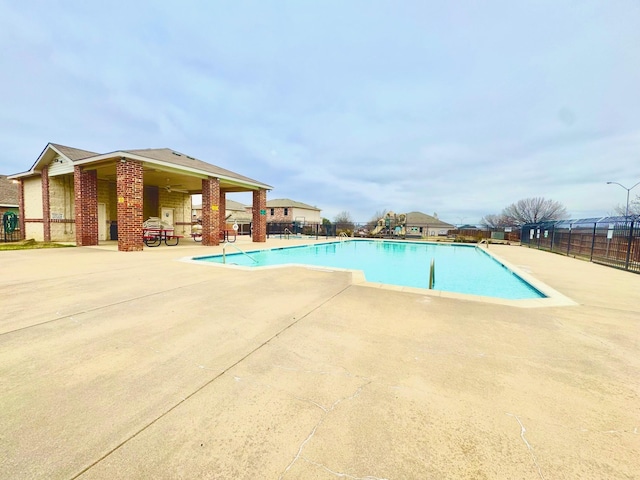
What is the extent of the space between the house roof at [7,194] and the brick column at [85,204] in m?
13.8

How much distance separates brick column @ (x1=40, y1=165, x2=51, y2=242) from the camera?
548 inches

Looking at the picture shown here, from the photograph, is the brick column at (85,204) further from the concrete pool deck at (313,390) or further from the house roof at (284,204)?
the house roof at (284,204)

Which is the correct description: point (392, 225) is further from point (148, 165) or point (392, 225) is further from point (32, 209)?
point (32, 209)

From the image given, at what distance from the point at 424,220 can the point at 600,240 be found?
48.4 meters

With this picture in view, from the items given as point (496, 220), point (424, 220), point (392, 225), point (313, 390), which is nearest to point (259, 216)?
point (313, 390)

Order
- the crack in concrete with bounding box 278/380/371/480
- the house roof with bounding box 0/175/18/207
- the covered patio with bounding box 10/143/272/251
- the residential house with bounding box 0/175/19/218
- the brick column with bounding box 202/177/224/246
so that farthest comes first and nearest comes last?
the house roof with bounding box 0/175/18/207, the residential house with bounding box 0/175/19/218, the brick column with bounding box 202/177/224/246, the covered patio with bounding box 10/143/272/251, the crack in concrete with bounding box 278/380/371/480

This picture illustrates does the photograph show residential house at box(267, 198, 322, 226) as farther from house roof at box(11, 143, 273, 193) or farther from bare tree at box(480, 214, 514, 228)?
bare tree at box(480, 214, 514, 228)

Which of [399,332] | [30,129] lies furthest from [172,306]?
[30,129]

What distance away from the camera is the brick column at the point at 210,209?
1341 centimetres

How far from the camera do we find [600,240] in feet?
36.6

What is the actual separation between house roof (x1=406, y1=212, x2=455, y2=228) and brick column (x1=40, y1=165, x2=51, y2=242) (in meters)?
52.5

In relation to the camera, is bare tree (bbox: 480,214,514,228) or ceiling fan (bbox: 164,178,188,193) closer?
ceiling fan (bbox: 164,178,188,193)

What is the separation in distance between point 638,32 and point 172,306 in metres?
16.7

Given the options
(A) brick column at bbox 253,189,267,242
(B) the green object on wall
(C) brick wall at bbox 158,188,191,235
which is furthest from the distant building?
(B) the green object on wall
